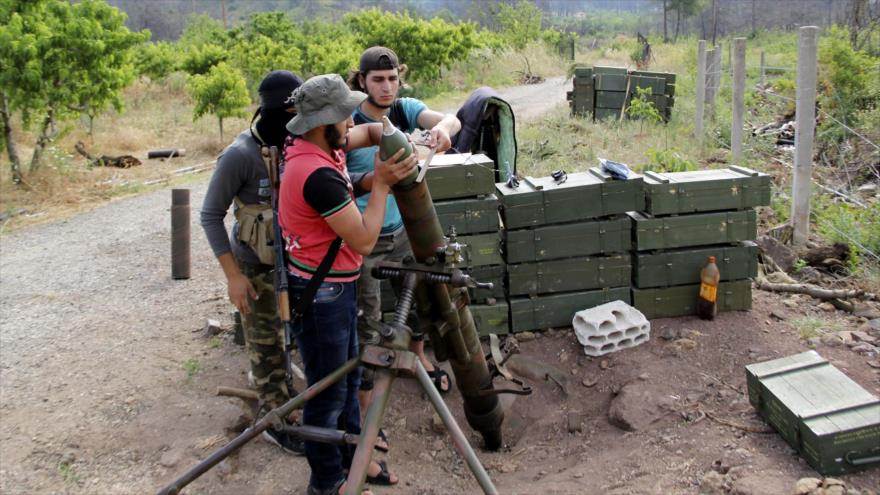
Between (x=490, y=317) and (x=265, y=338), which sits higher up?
(x=265, y=338)

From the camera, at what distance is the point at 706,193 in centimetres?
494

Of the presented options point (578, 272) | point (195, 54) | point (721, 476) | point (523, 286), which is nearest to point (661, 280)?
point (578, 272)

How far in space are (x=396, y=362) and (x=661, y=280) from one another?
2.88 meters

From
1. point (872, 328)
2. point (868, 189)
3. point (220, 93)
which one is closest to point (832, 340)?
point (872, 328)

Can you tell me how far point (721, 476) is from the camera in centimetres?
338

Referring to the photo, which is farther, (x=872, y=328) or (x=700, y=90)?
(x=700, y=90)

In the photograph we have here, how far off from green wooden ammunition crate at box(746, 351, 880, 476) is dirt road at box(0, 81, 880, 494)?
89mm

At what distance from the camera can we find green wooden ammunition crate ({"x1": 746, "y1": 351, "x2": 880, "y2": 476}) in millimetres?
3232

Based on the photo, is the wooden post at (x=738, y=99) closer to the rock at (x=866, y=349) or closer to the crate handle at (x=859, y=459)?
the rock at (x=866, y=349)

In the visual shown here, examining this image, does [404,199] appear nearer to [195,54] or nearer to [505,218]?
[505,218]

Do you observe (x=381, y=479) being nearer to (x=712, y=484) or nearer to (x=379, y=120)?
(x=712, y=484)

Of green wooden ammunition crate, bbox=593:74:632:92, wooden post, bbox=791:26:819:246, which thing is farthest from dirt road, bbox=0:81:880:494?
green wooden ammunition crate, bbox=593:74:632:92

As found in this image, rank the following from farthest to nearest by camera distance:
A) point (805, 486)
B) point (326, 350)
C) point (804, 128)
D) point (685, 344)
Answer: point (804, 128)
point (685, 344)
point (805, 486)
point (326, 350)

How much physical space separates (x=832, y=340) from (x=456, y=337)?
2.74 meters
